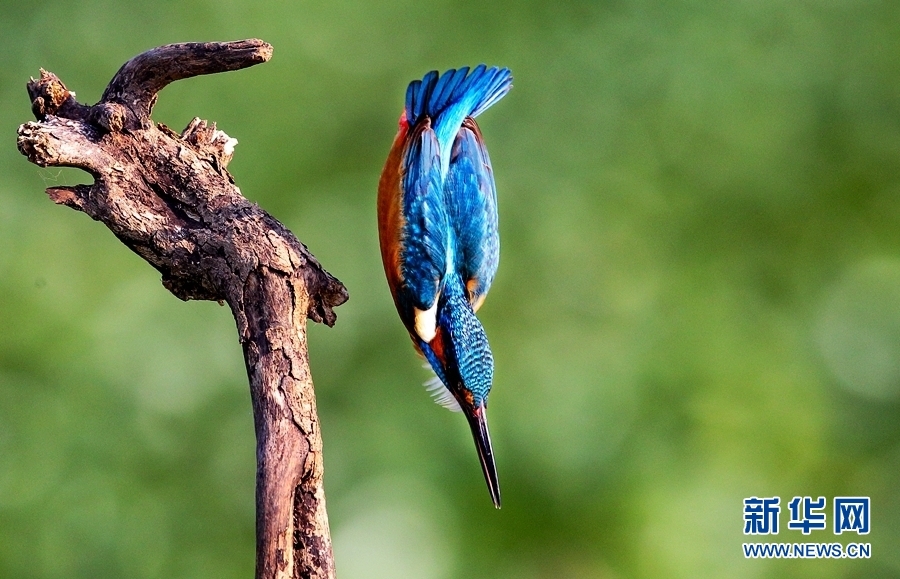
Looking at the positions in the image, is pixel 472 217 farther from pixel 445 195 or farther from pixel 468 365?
pixel 468 365

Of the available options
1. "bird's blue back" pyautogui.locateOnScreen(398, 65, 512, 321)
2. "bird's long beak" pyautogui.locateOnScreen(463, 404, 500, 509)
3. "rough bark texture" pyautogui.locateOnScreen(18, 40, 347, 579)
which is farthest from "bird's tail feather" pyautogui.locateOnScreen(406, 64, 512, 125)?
"bird's long beak" pyautogui.locateOnScreen(463, 404, 500, 509)

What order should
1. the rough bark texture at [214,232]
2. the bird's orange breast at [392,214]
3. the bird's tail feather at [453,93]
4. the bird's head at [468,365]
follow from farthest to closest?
the bird's tail feather at [453,93], the bird's orange breast at [392,214], the bird's head at [468,365], the rough bark texture at [214,232]

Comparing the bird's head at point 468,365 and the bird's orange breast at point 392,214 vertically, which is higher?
the bird's orange breast at point 392,214

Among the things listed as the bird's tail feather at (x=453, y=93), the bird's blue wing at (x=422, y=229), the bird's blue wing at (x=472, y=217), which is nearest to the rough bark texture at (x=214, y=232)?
the bird's blue wing at (x=422, y=229)

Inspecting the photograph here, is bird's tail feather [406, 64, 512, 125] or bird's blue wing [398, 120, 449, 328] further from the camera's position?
bird's tail feather [406, 64, 512, 125]

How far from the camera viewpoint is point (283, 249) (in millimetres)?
1809

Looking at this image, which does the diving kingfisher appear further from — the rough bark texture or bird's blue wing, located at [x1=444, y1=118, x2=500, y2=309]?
the rough bark texture

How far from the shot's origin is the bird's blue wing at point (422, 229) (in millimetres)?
1938

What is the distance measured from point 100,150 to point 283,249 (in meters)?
0.42

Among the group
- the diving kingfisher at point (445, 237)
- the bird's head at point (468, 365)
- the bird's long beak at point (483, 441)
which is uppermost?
the diving kingfisher at point (445, 237)

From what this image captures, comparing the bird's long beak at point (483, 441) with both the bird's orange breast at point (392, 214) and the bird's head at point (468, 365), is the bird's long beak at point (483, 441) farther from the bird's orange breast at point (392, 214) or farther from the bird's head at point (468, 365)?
the bird's orange breast at point (392, 214)

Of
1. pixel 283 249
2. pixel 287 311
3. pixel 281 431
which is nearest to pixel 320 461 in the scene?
pixel 281 431

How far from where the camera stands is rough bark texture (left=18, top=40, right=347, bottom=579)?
64.4 inches

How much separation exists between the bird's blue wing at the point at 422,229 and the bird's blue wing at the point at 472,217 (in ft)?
0.11
